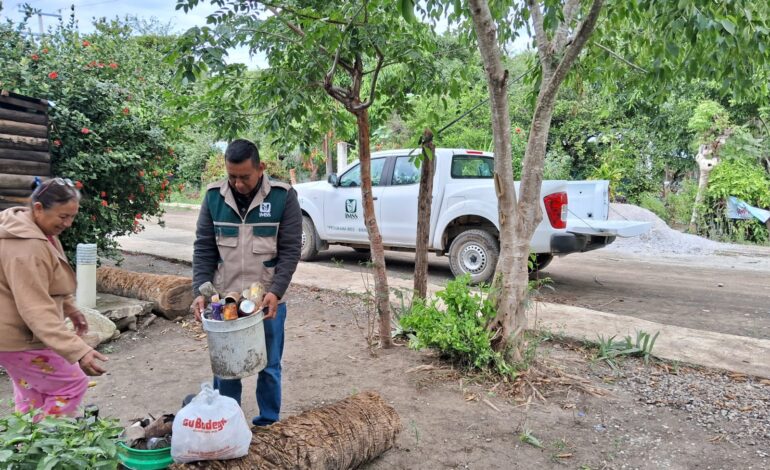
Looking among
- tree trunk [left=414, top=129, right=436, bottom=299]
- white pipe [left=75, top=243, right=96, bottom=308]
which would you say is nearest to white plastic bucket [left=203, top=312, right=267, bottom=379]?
tree trunk [left=414, top=129, right=436, bottom=299]

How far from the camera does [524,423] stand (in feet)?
11.4

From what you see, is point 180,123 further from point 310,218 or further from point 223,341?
point 310,218

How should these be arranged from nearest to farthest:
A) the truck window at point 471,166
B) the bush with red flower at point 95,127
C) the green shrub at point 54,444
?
Result: the green shrub at point 54,444, the bush with red flower at point 95,127, the truck window at point 471,166

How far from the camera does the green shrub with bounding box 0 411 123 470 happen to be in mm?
1799

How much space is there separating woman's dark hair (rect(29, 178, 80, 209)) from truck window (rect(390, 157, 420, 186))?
20.8 ft

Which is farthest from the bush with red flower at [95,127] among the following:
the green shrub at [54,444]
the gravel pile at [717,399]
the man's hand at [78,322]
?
the gravel pile at [717,399]

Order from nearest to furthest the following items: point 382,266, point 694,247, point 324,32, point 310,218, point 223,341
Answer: point 223,341
point 324,32
point 382,266
point 310,218
point 694,247

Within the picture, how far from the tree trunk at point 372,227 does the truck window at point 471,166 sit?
379 centimetres

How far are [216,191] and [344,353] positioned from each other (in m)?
2.34

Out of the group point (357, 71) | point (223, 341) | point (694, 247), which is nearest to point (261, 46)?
point (357, 71)

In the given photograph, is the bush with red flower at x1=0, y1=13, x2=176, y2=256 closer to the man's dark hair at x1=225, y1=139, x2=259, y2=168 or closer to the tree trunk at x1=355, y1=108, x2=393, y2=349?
the tree trunk at x1=355, y1=108, x2=393, y2=349

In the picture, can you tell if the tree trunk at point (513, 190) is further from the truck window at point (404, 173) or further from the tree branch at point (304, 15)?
the truck window at point (404, 173)

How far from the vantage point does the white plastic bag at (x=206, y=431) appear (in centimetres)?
225

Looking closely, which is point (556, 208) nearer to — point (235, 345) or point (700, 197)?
point (235, 345)
